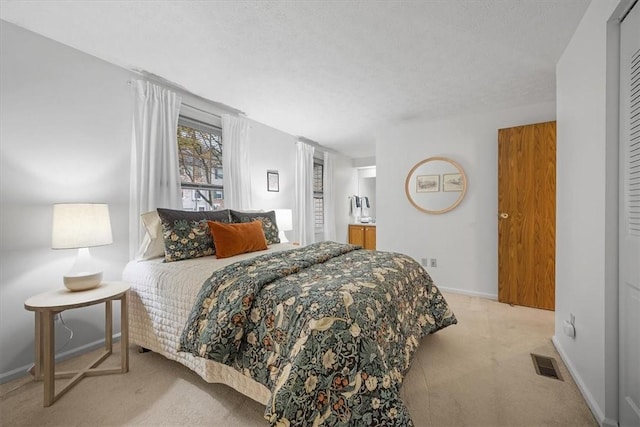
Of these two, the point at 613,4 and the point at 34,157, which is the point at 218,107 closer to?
the point at 34,157

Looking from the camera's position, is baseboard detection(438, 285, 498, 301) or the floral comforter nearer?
the floral comforter

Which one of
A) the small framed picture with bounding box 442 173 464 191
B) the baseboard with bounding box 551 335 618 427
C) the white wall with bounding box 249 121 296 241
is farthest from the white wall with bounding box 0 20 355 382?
the small framed picture with bounding box 442 173 464 191

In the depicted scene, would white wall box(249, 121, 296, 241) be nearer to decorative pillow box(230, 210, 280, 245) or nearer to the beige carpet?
decorative pillow box(230, 210, 280, 245)

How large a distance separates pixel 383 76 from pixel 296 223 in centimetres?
267

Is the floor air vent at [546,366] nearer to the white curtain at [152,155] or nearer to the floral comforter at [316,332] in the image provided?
the floral comforter at [316,332]

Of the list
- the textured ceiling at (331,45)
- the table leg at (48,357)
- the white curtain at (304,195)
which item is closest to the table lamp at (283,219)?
the white curtain at (304,195)

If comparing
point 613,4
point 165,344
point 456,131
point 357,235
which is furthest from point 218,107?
point 357,235

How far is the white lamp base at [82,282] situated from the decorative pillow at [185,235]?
0.44 metres

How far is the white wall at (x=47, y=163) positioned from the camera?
1.81 metres

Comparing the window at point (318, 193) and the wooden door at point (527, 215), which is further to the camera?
the window at point (318, 193)

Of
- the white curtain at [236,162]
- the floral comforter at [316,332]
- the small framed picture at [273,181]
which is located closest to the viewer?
the floral comforter at [316,332]

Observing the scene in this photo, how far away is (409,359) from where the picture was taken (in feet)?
5.53

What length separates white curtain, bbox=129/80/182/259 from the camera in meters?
2.45

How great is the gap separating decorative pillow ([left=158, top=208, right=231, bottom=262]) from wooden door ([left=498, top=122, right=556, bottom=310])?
3.17 metres
